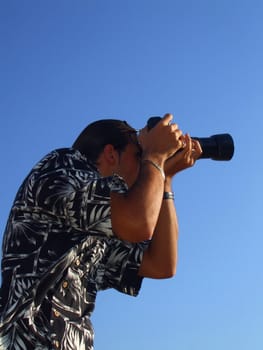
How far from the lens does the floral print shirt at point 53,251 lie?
3422 millimetres

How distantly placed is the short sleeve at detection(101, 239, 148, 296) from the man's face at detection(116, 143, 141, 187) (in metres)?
0.43

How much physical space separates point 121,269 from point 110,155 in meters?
0.76

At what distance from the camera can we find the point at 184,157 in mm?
4461

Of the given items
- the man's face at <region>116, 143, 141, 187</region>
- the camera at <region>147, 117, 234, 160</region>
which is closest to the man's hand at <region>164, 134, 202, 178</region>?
the camera at <region>147, 117, 234, 160</region>

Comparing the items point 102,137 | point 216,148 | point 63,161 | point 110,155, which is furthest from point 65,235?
point 216,148

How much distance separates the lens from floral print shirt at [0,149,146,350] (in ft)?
11.2

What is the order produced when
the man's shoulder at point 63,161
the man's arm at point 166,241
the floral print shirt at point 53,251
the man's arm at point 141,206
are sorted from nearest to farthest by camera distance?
the floral print shirt at point 53,251 < the man's arm at point 141,206 < the man's shoulder at point 63,161 < the man's arm at point 166,241

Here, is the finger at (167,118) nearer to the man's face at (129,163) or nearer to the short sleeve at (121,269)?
the man's face at (129,163)

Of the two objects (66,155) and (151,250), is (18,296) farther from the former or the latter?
(151,250)

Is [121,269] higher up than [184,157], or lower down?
lower down

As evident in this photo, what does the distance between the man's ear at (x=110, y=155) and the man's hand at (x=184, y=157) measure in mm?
423

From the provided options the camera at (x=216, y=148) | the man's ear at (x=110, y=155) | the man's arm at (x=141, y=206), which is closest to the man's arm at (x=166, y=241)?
Result: the camera at (x=216, y=148)

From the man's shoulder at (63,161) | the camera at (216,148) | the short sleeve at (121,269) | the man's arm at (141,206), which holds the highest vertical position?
the camera at (216,148)

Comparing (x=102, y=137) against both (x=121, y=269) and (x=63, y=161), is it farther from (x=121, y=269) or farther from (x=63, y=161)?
(x=121, y=269)
